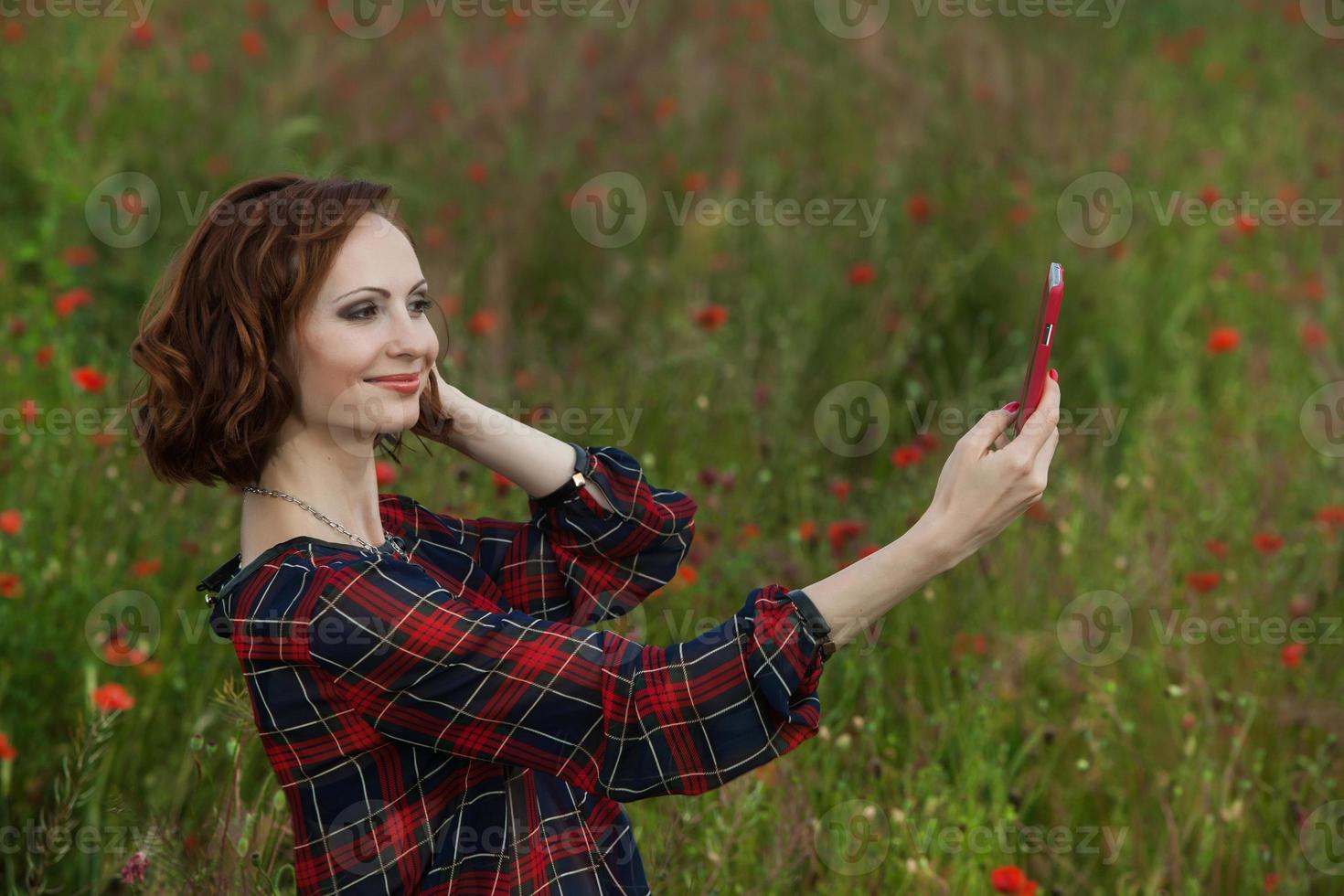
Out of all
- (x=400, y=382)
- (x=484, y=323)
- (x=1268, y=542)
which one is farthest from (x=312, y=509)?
(x=1268, y=542)

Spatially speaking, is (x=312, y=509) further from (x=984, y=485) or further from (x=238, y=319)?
(x=984, y=485)

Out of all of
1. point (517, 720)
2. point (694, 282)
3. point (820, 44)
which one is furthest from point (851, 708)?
point (820, 44)

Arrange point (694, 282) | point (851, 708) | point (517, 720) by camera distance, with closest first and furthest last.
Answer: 1. point (517, 720)
2. point (851, 708)
3. point (694, 282)

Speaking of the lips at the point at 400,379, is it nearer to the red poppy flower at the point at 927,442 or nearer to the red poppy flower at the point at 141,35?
the red poppy flower at the point at 927,442

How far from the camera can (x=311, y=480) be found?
5.61 feet

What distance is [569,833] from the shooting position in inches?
66.1

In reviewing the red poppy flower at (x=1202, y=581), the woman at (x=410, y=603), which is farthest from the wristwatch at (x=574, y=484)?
the red poppy flower at (x=1202, y=581)

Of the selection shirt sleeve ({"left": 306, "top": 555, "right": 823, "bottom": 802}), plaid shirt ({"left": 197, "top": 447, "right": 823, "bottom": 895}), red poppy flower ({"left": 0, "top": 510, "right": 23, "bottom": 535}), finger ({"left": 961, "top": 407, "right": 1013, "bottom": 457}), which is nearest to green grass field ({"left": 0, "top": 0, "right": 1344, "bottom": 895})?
red poppy flower ({"left": 0, "top": 510, "right": 23, "bottom": 535})

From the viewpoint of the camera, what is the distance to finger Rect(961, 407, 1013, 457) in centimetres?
145

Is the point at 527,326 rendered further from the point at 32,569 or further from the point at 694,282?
the point at 32,569

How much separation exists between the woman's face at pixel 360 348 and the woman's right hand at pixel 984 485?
65 centimetres

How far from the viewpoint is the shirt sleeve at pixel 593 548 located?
1922 millimetres

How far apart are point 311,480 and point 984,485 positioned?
80 cm

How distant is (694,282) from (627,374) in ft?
2.57
